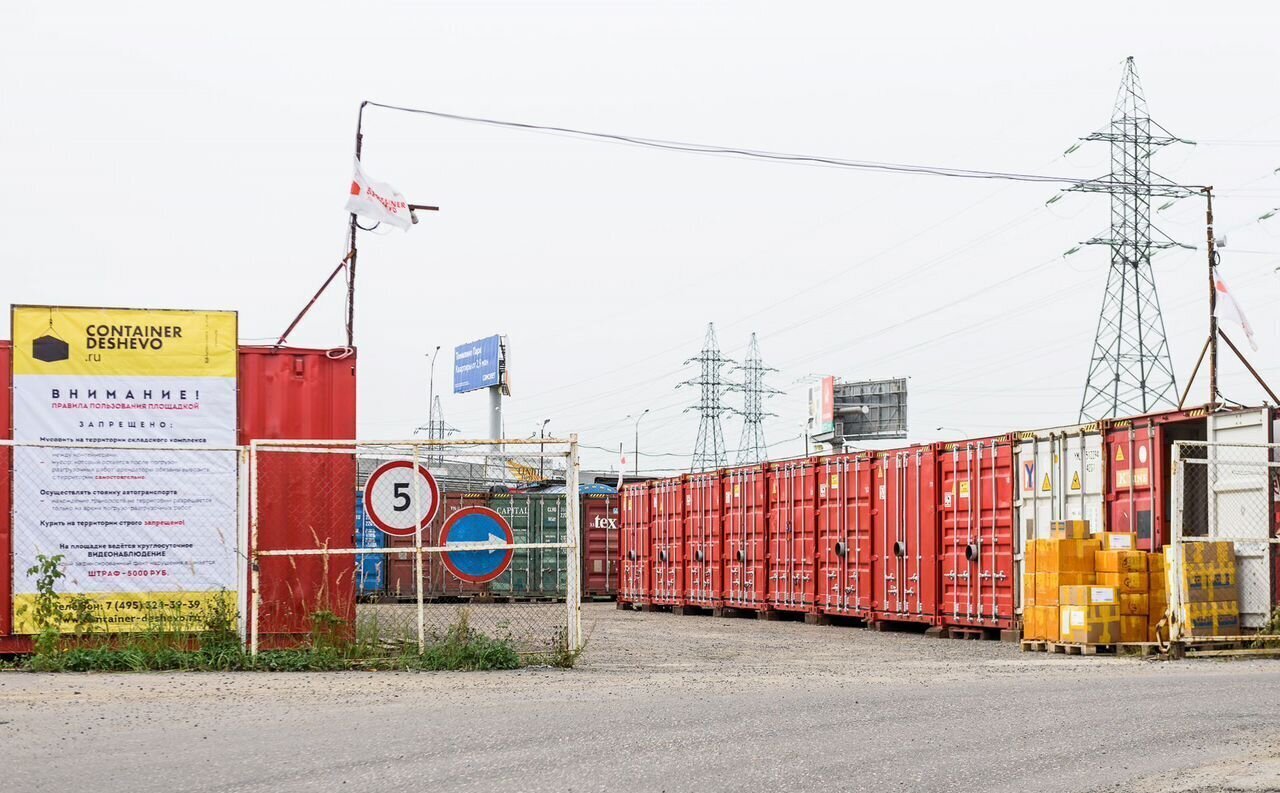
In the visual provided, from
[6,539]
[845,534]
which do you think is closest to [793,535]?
[845,534]

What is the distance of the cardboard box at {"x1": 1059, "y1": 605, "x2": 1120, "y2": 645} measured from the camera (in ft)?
57.6

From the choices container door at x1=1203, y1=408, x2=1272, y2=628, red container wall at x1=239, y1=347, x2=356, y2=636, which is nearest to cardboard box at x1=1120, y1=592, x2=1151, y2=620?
container door at x1=1203, y1=408, x2=1272, y2=628

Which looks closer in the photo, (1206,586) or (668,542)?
(1206,586)

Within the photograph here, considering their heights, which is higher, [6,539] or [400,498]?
[400,498]

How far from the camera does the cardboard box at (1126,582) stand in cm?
1775

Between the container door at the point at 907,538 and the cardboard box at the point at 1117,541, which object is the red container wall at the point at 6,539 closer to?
the cardboard box at the point at 1117,541

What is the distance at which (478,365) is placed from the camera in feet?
179

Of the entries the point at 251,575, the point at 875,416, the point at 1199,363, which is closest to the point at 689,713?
the point at 251,575

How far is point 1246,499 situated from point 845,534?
26.6 feet

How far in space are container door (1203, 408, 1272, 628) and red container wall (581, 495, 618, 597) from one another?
75.9ft

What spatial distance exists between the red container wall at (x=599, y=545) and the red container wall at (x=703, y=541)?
28.2 ft

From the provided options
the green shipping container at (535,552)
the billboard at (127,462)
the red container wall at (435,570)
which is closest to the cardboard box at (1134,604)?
the billboard at (127,462)

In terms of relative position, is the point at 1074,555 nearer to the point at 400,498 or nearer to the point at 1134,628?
the point at 1134,628

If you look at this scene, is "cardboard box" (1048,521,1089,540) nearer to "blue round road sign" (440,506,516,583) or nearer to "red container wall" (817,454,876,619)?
"red container wall" (817,454,876,619)
